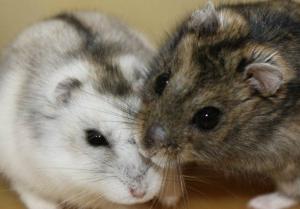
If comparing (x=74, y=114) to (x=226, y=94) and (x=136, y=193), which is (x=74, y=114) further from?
(x=226, y=94)

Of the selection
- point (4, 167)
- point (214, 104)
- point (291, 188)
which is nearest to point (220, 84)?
point (214, 104)

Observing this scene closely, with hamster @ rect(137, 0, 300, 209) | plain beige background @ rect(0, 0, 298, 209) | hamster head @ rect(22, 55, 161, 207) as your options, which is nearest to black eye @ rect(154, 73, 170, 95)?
hamster @ rect(137, 0, 300, 209)

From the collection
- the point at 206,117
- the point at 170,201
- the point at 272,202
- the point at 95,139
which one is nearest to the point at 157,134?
the point at 206,117

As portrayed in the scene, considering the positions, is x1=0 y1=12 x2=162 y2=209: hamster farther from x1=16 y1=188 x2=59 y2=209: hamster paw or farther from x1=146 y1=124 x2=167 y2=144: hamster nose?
x1=146 y1=124 x2=167 y2=144: hamster nose

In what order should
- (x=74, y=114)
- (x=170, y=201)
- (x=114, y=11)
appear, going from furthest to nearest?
(x=114, y=11)
(x=170, y=201)
(x=74, y=114)

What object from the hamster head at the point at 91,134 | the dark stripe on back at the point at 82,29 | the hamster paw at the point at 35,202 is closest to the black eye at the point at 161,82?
the hamster head at the point at 91,134

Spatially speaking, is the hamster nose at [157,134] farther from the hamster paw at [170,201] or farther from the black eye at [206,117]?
the hamster paw at [170,201]
